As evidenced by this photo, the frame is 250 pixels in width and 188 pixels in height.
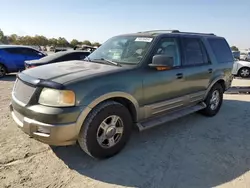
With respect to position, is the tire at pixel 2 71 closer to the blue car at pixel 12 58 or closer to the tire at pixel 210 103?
the blue car at pixel 12 58

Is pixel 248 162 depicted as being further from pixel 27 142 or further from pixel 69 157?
pixel 27 142

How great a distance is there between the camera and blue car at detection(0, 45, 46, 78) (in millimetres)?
11016

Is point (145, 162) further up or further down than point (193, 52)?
further down

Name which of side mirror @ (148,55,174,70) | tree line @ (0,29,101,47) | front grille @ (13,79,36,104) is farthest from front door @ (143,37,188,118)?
tree line @ (0,29,101,47)

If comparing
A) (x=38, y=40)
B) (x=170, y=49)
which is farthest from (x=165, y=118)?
(x=38, y=40)

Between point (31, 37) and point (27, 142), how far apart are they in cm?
6735

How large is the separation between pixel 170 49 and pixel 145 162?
2106 mm

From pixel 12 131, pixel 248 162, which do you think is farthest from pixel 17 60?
pixel 248 162

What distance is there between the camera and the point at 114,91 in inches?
130

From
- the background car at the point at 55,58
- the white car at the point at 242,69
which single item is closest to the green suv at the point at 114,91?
the background car at the point at 55,58

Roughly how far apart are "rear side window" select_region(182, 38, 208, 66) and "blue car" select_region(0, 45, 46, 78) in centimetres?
895

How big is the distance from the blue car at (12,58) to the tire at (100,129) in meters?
9.30

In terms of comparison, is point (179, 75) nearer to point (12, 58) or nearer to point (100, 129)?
point (100, 129)

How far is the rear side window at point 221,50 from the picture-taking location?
5469mm
